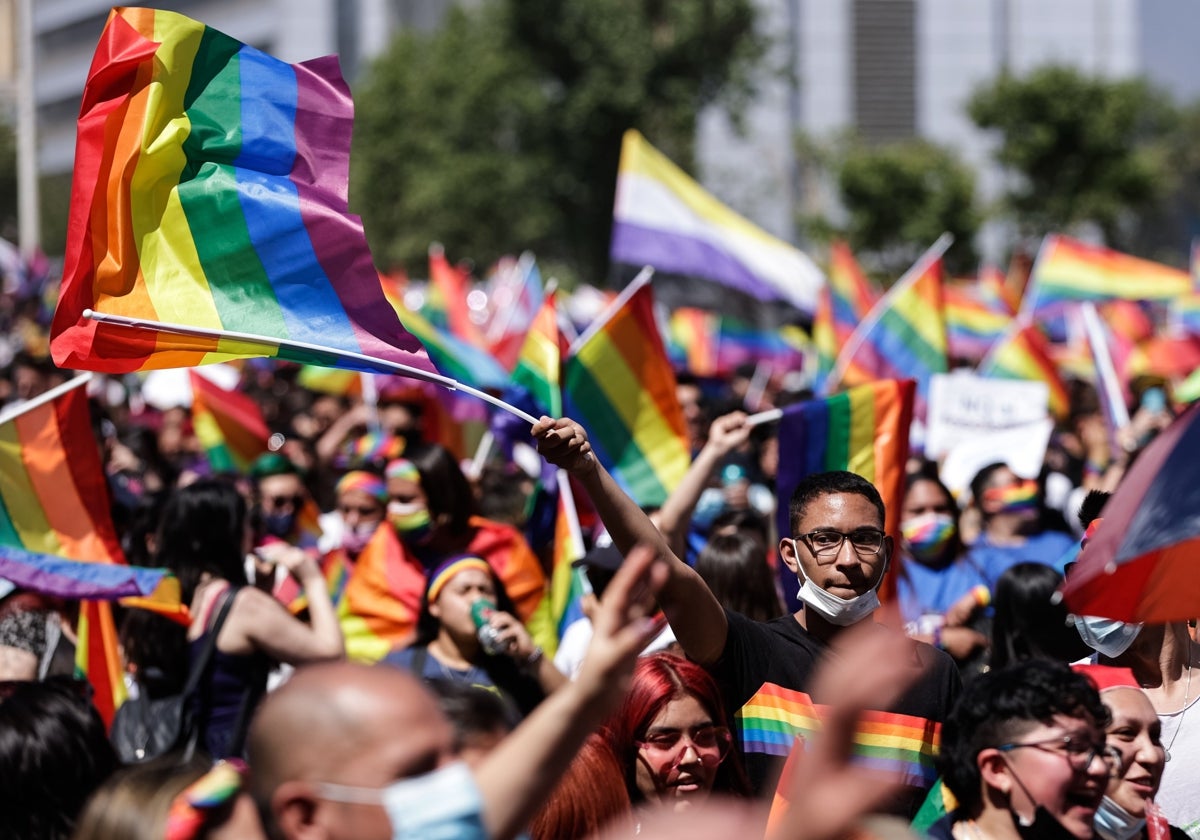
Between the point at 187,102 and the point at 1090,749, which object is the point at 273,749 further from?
the point at 187,102

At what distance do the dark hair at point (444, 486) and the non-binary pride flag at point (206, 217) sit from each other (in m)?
1.78

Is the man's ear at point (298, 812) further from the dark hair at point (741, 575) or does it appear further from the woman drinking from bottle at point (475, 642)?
the dark hair at point (741, 575)

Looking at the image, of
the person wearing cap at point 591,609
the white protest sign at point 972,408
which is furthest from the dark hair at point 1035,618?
the white protest sign at point 972,408

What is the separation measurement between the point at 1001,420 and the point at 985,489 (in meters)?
2.77

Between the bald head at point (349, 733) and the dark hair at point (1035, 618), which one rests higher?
the bald head at point (349, 733)

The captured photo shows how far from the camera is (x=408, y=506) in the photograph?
6156mm

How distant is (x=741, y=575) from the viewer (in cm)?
511

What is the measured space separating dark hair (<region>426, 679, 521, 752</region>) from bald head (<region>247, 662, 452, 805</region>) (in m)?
0.48

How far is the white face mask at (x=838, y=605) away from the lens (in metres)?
3.69

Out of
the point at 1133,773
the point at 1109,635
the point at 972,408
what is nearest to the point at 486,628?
the point at 1109,635

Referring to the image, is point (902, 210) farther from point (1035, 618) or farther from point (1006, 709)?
point (1006, 709)

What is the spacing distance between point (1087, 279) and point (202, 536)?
9.59 meters

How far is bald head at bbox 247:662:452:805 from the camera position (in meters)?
2.10

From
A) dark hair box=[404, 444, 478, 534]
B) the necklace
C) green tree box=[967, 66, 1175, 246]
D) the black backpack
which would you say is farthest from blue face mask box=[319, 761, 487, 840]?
green tree box=[967, 66, 1175, 246]
